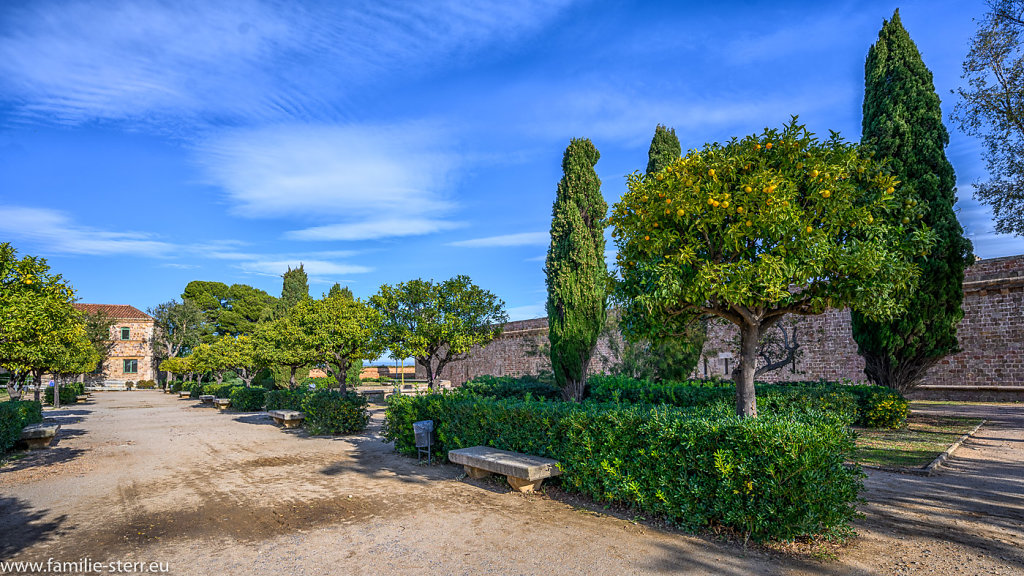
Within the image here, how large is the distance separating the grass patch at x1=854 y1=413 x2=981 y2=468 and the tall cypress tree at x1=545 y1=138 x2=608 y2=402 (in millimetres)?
6242

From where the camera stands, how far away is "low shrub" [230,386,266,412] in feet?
65.3

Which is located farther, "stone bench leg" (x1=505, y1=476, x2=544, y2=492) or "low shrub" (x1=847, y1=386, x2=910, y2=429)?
"low shrub" (x1=847, y1=386, x2=910, y2=429)

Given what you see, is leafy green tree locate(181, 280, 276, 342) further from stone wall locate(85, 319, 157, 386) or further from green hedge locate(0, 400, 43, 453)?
green hedge locate(0, 400, 43, 453)

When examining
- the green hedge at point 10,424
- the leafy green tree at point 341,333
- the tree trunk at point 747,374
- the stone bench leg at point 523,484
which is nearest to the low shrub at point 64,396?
the green hedge at point 10,424

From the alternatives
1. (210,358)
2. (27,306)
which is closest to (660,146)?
(27,306)

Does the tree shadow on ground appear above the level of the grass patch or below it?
above

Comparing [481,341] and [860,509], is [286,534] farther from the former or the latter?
[481,341]

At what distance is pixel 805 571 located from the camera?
3947mm

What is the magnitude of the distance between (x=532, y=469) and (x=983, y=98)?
1283 centimetres

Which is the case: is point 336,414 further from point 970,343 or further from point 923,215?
point 970,343

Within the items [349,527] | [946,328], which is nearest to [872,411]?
[946,328]

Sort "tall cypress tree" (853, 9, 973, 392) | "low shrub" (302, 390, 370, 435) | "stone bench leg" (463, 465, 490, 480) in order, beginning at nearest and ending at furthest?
"stone bench leg" (463, 465, 490, 480) → "tall cypress tree" (853, 9, 973, 392) → "low shrub" (302, 390, 370, 435)

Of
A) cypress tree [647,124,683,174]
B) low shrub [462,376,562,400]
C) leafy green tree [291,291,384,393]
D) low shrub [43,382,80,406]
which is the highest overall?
cypress tree [647,124,683,174]

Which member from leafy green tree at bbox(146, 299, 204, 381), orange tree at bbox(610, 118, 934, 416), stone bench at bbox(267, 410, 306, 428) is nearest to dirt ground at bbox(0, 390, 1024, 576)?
orange tree at bbox(610, 118, 934, 416)
